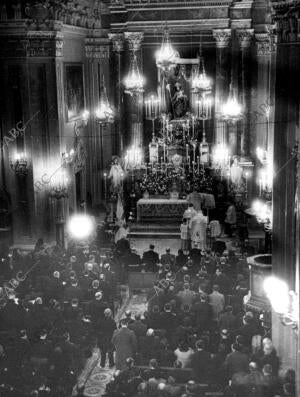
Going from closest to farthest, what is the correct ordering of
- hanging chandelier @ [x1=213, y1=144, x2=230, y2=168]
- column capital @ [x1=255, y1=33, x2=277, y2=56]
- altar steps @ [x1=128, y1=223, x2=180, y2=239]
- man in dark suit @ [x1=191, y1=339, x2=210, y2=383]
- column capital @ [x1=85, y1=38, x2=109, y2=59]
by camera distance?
1. man in dark suit @ [x1=191, y1=339, x2=210, y2=383]
2. altar steps @ [x1=128, y1=223, x2=180, y2=239]
3. column capital @ [x1=255, y1=33, x2=277, y2=56]
4. hanging chandelier @ [x1=213, y1=144, x2=230, y2=168]
5. column capital @ [x1=85, y1=38, x2=109, y2=59]

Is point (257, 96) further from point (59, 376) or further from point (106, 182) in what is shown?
point (59, 376)

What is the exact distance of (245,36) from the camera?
76.8ft

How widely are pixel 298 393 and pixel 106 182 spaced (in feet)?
55.3

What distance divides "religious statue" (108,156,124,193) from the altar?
1.28 meters

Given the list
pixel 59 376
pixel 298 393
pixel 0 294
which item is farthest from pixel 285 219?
pixel 0 294

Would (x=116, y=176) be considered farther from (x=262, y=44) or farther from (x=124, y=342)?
(x=124, y=342)

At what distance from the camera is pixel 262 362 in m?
10.3

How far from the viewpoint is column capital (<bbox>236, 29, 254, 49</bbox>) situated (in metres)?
23.4

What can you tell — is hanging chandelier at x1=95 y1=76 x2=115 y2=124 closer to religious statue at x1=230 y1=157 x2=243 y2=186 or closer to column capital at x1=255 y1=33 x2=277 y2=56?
religious statue at x1=230 y1=157 x2=243 y2=186

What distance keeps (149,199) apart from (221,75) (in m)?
5.24

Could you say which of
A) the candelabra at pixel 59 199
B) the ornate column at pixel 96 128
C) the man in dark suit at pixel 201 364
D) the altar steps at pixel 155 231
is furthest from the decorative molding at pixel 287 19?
the ornate column at pixel 96 128

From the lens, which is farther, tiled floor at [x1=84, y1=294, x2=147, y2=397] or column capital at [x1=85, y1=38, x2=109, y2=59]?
column capital at [x1=85, y1=38, x2=109, y2=59]

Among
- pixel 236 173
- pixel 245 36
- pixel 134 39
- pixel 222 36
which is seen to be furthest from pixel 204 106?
pixel 134 39

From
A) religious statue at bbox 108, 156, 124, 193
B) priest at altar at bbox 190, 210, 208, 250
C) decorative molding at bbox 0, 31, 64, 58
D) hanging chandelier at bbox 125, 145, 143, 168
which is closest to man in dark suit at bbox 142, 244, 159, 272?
priest at altar at bbox 190, 210, 208, 250
